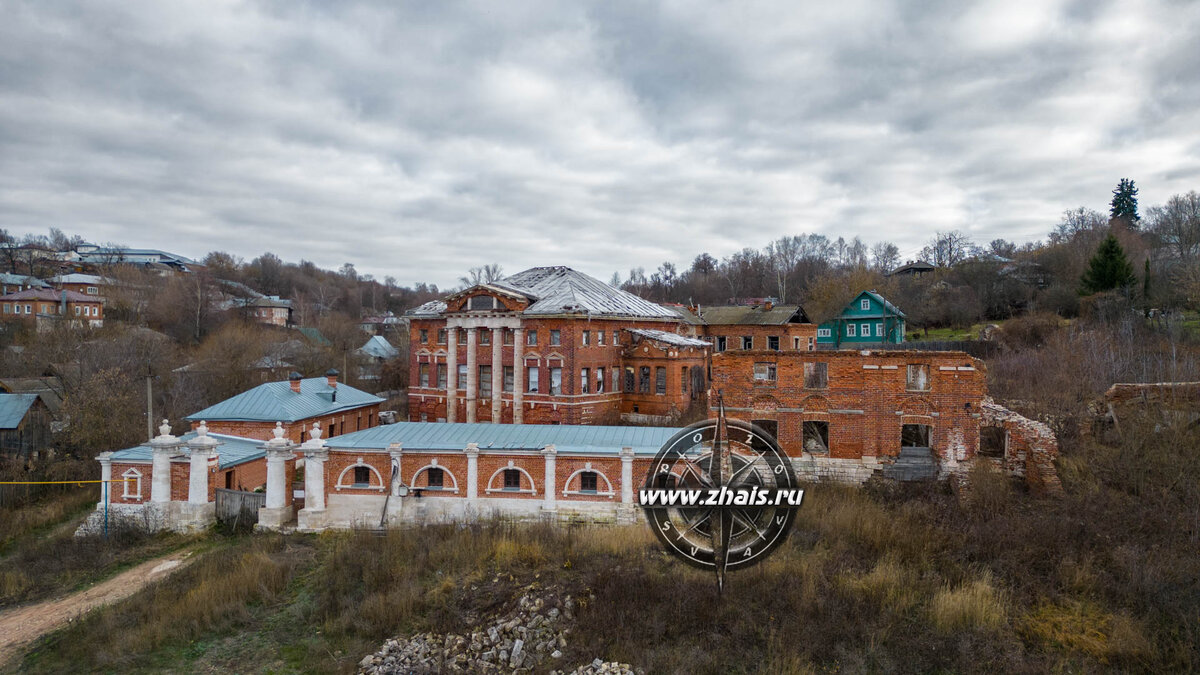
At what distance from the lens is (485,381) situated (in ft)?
112

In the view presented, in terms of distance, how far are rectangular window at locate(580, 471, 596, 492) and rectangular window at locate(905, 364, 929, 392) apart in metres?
10.2

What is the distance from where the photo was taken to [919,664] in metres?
10.1

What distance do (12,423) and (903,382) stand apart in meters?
34.7

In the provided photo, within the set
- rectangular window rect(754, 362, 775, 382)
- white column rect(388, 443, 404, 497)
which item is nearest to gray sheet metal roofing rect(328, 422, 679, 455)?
white column rect(388, 443, 404, 497)

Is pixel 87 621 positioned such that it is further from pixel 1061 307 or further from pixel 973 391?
pixel 1061 307

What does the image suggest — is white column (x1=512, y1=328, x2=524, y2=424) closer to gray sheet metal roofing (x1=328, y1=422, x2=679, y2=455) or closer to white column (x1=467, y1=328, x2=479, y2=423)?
white column (x1=467, y1=328, x2=479, y2=423)

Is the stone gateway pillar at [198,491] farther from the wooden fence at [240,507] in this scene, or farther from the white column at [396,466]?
the white column at [396,466]

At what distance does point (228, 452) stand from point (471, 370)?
14822 millimetres

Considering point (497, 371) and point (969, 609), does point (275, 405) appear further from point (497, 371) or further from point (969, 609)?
point (969, 609)

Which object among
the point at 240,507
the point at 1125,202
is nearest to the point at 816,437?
the point at 240,507

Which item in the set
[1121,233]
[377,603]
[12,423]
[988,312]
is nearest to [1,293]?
[12,423]

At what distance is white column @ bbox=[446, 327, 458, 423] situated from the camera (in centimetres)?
3447
